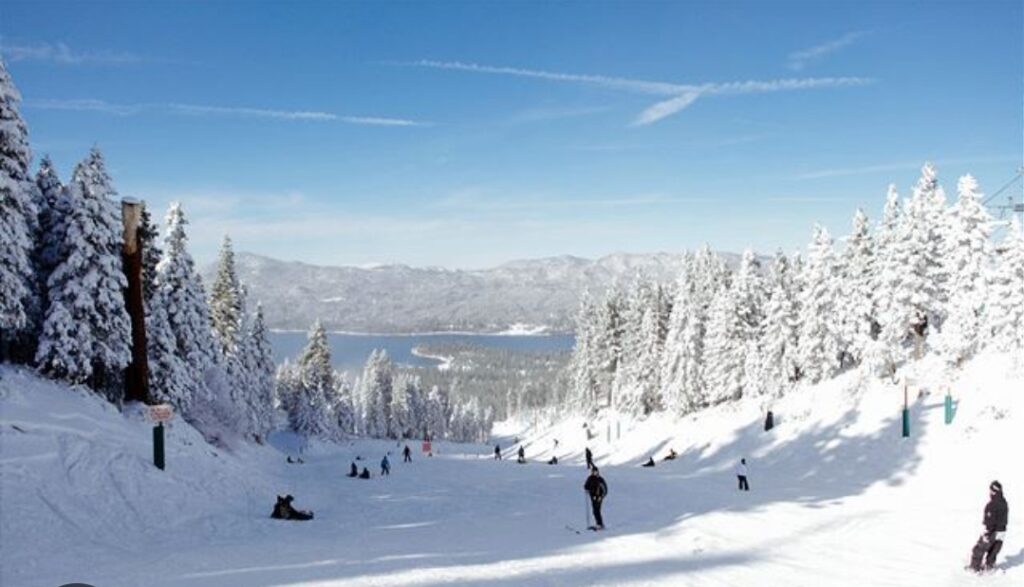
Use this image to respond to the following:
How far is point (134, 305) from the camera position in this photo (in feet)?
93.8

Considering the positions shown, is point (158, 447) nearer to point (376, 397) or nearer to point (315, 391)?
point (315, 391)

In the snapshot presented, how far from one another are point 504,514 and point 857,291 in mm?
35957

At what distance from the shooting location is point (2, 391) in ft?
71.3

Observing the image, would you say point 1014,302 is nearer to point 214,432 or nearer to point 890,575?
point 890,575

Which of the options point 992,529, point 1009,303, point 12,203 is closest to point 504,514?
point 992,529

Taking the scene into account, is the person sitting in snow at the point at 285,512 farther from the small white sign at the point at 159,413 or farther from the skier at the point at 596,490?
the skier at the point at 596,490

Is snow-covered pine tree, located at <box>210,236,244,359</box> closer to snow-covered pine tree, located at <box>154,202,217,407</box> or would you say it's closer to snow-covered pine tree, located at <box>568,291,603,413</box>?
snow-covered pine tree, located at <box>154,202,217,407</box>

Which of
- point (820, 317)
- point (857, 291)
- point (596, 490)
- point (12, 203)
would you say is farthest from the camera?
point (820, 317)

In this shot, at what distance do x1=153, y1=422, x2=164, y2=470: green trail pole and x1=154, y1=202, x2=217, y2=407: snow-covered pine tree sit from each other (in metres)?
15.1

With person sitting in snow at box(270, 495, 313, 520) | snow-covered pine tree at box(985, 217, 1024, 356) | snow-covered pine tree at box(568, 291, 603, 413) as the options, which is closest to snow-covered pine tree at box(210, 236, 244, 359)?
person sitting in snow at box(270, 495, 313, 520)

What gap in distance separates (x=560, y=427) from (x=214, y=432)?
59208 millimetres

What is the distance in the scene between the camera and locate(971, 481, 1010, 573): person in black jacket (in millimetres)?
14633

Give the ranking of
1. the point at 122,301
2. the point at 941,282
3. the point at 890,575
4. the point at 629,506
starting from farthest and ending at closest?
the point at 941,282, the point at 122,301, the point at 629,506, the point at 890,575

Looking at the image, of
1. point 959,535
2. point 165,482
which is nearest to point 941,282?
point 959,535
